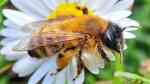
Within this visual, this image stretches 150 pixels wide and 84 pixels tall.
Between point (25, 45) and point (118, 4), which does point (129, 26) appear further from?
point (25, 45)

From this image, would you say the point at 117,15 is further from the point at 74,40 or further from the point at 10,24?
the point at 10,24

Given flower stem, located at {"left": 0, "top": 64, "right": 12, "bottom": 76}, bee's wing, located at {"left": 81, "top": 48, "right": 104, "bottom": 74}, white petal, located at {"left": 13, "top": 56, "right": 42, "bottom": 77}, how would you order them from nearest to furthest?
bee's wing, located at {"left": 81, "top": 48, "right": 104, "bottom": 74}
white petal, located at {"left": 13, "top": 56, "right": 42, "bottom": 77}
flower stem, located at {"left": 0, "top": 64, "right": 12, "bottom": 76}

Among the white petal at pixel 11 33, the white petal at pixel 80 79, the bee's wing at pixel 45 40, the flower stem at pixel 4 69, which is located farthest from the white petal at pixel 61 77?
the flower stem at pixel 4 69

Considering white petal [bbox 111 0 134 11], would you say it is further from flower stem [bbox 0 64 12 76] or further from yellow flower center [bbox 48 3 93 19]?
flower stem [bbox 0 64 12 76]

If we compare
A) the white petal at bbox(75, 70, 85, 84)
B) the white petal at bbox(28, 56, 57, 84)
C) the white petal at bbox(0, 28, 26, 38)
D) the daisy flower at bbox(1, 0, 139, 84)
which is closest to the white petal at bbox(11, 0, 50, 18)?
the daisy flower at bbox(1, 0, 139, 84)

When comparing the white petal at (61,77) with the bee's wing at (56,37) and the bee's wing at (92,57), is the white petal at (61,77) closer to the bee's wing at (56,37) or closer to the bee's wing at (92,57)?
the bee's wing at (92,57)

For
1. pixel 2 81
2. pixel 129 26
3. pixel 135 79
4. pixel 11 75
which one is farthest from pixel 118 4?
pixel 11 75

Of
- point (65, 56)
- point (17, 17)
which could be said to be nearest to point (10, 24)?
point (17, 17)
